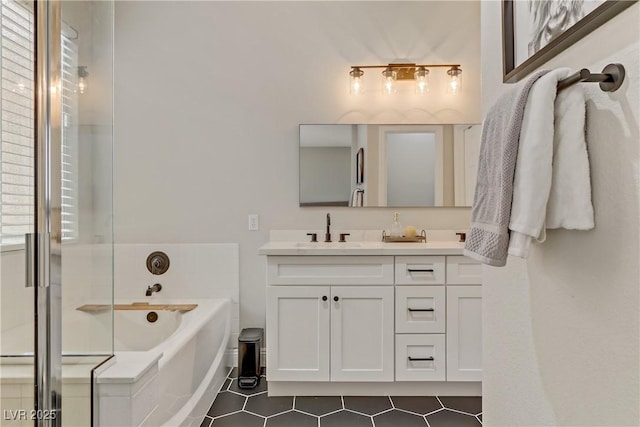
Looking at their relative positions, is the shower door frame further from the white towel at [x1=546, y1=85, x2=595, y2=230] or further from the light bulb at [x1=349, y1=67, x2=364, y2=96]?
the light bulb at [x1=349, y1=67, x2=364, y2=96]

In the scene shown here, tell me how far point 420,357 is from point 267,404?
0.93 m

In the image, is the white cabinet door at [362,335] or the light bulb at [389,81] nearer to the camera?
the white cabinet door at [362,335]

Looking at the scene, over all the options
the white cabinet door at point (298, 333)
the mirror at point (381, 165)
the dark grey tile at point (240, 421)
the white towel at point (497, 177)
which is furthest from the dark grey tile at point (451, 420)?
the white towel at point (497, 177)

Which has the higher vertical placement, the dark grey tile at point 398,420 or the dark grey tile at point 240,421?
the dark grey tile at point 398,420

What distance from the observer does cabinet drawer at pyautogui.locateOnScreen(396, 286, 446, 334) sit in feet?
6.89

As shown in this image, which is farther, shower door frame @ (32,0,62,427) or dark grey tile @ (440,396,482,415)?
dark grey tile @ (440,396,482,415)

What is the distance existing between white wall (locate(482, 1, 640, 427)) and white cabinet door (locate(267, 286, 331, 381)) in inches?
50.8

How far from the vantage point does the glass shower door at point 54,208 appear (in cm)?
108

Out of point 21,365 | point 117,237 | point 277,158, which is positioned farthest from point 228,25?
point 21,365

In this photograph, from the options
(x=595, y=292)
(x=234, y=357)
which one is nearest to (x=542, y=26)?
(x=595, y=292)

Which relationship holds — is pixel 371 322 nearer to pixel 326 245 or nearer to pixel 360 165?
pixel 326 245

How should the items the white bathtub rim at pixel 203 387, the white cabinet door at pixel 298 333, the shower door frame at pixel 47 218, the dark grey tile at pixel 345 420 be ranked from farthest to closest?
1. the white cabinet door at pixel 298 333
2. the dark grey tile at pixel 345 420
3. the white bathtub rim at pixel 203 387
4. the shower door frame at pixel 47 218

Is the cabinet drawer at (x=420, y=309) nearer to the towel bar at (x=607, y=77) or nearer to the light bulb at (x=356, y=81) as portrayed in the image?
the light bulb at (x=356, y=81)

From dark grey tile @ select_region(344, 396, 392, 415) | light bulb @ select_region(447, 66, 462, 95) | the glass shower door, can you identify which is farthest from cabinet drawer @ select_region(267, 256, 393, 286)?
light bulb @ select_region(447, 66, 462, 95)
